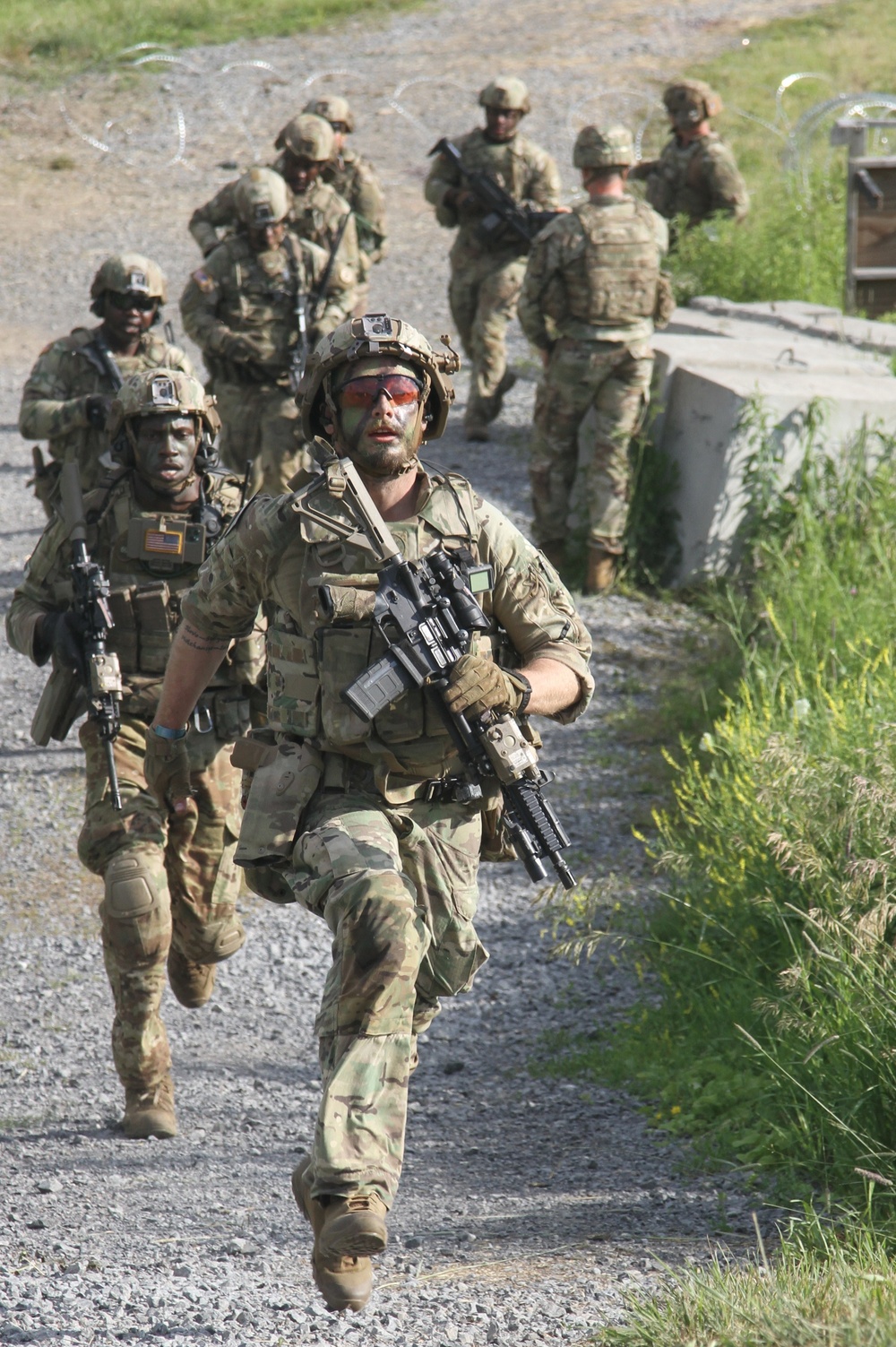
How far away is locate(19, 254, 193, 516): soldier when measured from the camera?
6910 mm

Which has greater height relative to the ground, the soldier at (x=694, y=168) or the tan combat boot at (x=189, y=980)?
the soldier at (x=694, y=168)

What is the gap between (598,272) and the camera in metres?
9.43

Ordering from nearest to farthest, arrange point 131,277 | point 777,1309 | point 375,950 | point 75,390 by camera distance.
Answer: point 777,1309
point 375,950
point 131,277
point 75,390

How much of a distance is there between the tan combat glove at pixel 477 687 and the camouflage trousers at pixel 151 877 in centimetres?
164

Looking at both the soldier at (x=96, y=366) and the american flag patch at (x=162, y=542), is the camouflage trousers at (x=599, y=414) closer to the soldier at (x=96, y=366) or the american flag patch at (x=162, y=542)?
the soldier at (x=96, y=366)

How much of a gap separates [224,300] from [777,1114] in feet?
19.7

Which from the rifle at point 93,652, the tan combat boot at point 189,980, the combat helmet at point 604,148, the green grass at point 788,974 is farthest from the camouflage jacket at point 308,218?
the tan combat boot at point 189,980

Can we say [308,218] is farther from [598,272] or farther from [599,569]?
[599,569]

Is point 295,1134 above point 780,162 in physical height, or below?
below

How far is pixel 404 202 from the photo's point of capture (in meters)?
18.5

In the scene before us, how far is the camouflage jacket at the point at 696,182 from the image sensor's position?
42.0ft

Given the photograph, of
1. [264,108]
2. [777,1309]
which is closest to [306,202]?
[777,1309]

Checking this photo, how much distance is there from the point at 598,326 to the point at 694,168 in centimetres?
390

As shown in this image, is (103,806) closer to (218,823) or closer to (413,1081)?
(218,823)
